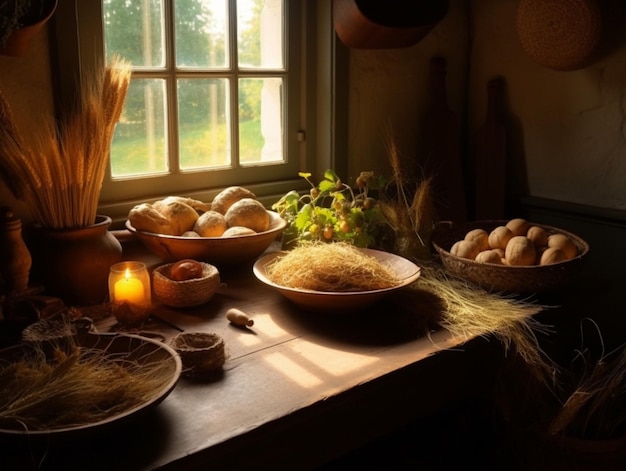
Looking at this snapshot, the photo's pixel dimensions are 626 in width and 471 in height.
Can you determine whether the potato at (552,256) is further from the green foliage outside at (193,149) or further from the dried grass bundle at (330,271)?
the green foliage outside at (193,149)

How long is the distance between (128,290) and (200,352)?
0.29 m

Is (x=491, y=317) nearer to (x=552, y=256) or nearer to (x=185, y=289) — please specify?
(x=552, y=256)

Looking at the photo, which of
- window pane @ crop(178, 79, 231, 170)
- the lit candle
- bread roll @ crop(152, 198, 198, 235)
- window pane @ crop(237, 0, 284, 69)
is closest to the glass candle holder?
the lit candle

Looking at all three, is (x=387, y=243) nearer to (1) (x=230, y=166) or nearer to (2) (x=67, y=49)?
(1) (x=230, y=166)

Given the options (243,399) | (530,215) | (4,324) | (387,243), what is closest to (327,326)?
(243,399)

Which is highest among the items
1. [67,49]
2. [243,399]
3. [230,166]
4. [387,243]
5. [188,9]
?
[188,9]

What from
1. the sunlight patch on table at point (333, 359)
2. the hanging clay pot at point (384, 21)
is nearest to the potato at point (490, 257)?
the sunlight patch on table at point (333, 359)

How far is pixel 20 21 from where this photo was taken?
1.34 metres

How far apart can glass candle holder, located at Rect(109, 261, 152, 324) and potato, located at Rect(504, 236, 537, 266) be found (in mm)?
840

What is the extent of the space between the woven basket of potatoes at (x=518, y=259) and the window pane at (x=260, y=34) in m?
0.77

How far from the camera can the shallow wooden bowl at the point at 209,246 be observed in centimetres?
157

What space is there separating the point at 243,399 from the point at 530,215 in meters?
1.46

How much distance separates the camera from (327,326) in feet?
4.60

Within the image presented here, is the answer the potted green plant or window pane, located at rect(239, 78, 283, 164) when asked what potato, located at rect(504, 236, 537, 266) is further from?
the potted green plant
